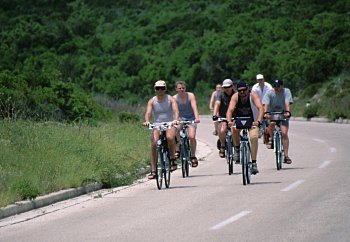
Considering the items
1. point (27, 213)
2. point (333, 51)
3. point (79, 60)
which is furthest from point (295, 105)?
point (27, 213)

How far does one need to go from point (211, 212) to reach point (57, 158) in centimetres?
625

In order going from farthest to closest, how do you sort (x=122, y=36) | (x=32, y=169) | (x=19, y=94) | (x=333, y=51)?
(x=122, y=36), (x=333, y=51), (x=19, y=94), (x=32, y=169)

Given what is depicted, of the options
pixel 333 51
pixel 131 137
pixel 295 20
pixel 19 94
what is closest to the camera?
pixel 131 137

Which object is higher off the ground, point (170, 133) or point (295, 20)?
point (295, 20)

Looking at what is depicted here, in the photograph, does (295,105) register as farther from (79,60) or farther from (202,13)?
(202,13)

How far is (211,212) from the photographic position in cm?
1345

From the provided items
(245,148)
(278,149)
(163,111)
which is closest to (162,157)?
(163,111)

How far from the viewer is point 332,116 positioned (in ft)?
152

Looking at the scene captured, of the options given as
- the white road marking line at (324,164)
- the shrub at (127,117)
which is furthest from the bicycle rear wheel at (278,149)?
the shrub at (127,117)

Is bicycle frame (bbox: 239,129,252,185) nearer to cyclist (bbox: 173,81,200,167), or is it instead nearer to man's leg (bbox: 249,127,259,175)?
man's leg (bbox: 249,127,259,175)

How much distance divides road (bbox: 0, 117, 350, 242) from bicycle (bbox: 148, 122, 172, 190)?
280 mm

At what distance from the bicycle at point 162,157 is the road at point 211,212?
0.28 m

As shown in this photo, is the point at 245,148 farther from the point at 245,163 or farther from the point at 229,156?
the point at 229,156

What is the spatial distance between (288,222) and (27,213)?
15.3 ft
